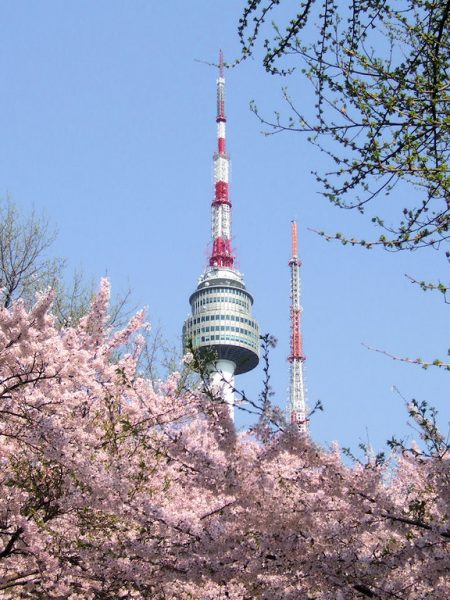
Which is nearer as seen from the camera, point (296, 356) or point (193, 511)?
point (193, 511)

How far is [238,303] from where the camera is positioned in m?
107

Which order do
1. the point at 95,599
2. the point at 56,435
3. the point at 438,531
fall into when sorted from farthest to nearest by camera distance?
the point at 95,599 → the point at 56,435 → the point at 438,531

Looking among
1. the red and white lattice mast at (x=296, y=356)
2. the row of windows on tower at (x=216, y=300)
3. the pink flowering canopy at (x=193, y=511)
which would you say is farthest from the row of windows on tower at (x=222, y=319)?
the pink flowering canopy at (x=193, y=511)

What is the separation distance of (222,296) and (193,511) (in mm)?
98851

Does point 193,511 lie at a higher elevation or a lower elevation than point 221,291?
lower

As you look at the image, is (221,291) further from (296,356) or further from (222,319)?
(296,356)

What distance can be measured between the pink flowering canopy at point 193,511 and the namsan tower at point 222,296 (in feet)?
303

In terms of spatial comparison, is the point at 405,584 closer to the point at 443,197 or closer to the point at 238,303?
the point at 443,197

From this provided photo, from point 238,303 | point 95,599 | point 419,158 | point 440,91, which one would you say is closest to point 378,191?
point 419,158

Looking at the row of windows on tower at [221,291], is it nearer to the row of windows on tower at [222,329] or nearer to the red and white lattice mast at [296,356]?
the row of windows on tower at [222,329]

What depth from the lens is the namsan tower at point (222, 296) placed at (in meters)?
102

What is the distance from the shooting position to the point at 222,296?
105 metres

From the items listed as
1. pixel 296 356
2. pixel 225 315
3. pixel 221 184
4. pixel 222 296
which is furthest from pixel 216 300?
pixel 221 184

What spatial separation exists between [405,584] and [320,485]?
1.15 metres
